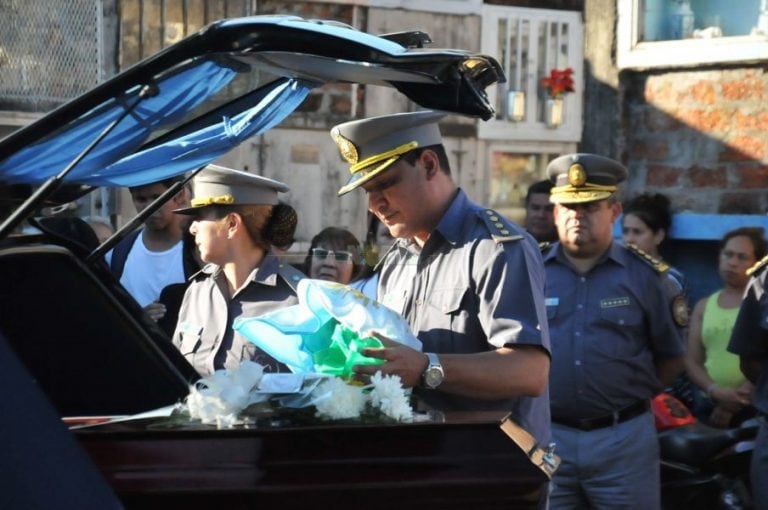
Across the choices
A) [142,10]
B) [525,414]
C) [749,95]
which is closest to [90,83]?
[142,10]

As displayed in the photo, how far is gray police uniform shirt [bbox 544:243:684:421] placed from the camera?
17.6 ft

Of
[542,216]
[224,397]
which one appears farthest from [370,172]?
[542,216]

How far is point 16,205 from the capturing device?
2.60 m

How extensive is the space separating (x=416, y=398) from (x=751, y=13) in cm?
759

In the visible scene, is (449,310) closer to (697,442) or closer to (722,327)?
(697,442)

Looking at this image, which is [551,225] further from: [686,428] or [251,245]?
[251,245]

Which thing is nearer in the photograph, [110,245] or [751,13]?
[110,245]

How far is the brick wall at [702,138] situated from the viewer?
9.70 metres

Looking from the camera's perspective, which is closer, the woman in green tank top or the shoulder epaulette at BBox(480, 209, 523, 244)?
the shoulder epaulette at BBox(480, 209, 523, 244)

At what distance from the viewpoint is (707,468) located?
6.23 meters

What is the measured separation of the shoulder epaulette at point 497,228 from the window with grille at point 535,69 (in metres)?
7.33

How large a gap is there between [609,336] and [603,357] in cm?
10

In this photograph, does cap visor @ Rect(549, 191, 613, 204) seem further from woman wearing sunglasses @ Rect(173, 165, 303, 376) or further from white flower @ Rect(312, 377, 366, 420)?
white flower @ Rect(312, 377, 366, 420)

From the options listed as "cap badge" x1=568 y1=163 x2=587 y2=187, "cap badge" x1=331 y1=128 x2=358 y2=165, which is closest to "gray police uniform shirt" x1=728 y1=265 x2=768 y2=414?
"cap badge" x1=568 y1=163 x2=587 y2=187
